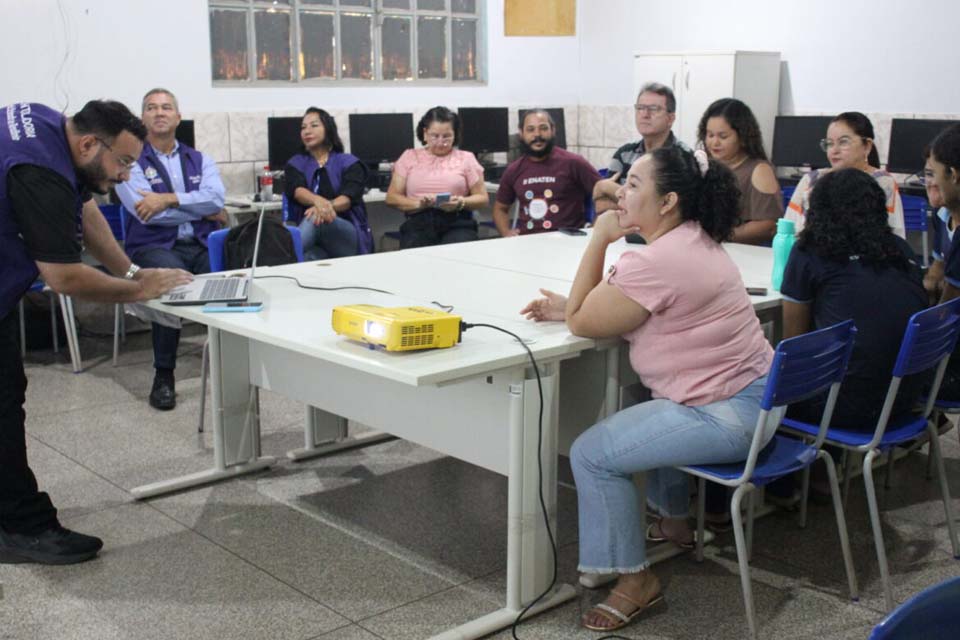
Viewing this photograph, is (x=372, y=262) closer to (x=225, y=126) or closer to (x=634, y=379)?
(x=634, y=379)

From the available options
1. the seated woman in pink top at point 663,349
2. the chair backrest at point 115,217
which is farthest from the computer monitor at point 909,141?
the chair backrest at point 115,217

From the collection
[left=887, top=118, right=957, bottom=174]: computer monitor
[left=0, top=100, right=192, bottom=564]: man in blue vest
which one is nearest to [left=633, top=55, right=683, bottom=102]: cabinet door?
[left=887, top=118, right=957, bottom=174]: computer monitor

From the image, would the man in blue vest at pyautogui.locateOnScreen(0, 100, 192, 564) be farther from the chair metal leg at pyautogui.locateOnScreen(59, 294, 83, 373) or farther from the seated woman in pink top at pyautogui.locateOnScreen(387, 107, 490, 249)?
the seated woman in pink top at pyautogui.locateOnScreen(387, 107, 490, 249)

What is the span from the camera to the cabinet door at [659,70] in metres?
7.44

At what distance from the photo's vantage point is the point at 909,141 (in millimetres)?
6410

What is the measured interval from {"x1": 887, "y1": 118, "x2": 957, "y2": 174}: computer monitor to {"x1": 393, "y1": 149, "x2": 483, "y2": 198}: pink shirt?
2511 mm

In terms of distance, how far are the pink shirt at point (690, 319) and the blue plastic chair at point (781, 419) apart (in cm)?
13

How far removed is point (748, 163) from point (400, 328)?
2.18 meters

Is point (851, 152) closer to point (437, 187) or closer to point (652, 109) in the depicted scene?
point (652, 109)

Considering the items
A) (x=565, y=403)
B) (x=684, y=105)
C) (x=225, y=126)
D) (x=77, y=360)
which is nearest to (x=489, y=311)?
(x=565, y=403)

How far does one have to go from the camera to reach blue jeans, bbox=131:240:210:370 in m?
4.61

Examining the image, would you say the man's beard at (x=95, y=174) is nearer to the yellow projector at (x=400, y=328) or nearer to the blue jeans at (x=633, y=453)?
the yellow projector at (x=400, y=328)

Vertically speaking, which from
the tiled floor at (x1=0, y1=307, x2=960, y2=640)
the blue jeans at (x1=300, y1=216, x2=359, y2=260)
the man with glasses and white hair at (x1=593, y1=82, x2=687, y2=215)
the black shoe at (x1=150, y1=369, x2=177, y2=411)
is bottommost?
the tiled floor at (x1=0, y1=307, x2=960, y2=640)

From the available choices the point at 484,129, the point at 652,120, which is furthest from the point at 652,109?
the point at 484,129
